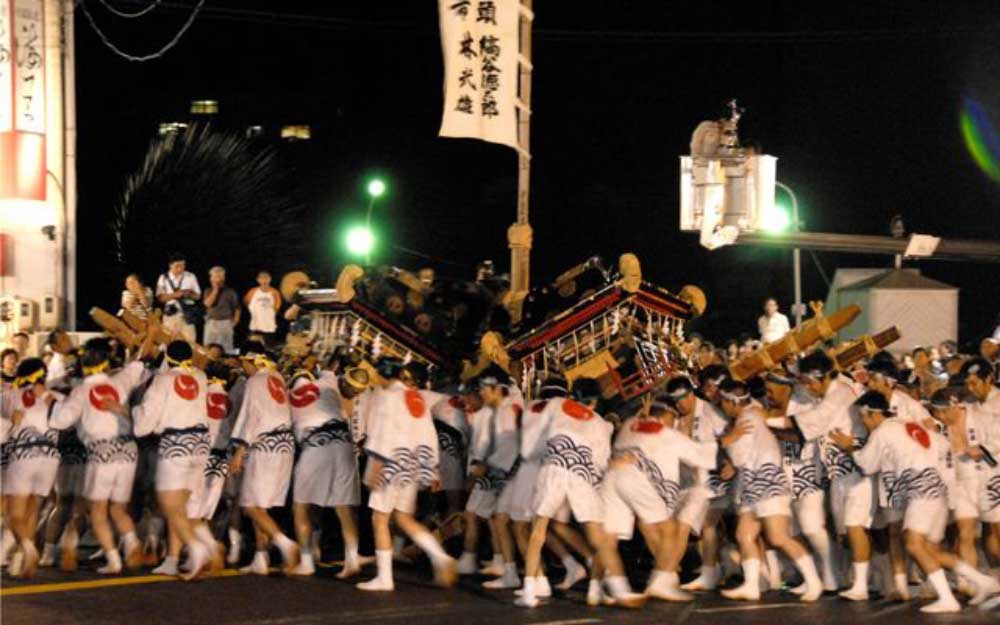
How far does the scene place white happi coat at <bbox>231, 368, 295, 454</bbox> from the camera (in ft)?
42.4

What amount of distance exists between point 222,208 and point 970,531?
21246 millimetres

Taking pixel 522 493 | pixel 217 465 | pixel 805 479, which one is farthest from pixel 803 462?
pixel 217 465

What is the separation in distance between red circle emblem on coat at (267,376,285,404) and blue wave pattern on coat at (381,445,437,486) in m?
1.39

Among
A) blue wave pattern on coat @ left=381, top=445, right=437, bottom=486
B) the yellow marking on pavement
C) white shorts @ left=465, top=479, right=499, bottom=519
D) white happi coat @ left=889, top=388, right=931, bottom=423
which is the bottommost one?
the yellow marking on pavement

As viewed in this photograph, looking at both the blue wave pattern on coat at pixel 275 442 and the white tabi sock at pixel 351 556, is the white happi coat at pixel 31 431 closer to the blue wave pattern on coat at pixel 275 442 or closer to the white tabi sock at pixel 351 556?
the blue wave pattern on coat at pixel 275 442

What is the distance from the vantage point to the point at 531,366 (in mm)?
14742

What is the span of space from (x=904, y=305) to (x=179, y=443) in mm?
12109

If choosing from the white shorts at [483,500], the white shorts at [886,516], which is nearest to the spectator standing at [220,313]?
the white shorts at [483,500]

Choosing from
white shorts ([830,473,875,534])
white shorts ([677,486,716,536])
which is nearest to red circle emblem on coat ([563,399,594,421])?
white shorts ([677,486,716,536])

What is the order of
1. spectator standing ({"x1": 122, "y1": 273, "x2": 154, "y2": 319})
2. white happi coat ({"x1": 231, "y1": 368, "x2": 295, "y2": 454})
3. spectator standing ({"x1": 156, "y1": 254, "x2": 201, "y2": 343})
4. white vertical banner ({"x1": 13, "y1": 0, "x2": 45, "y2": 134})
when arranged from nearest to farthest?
1. white happi coat ({"x1": 231, "y1": 368, "x2": 295, "y2": 454})
2. white vertical banner ({"x1": 13, "y1": 0, "x2": 45, "y2": 134})
3. spectator standing ({"x1": 122, "y1": 273, "x2": 154, "y2": 319})
4. spectator standing ({"x1": 156, "y1": 254, "x2": 201, "y2": 343})

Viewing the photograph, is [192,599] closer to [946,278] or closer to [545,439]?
[545,439]

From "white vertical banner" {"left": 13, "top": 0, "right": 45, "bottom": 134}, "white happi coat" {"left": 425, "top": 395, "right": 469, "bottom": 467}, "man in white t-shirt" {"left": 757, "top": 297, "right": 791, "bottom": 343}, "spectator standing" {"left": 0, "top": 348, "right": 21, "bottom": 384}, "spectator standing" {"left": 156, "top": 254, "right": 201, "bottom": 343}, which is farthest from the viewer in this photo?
"man in white t-shirt" {"left": 757, "top": 297, "right": 791, "bottom": 343}

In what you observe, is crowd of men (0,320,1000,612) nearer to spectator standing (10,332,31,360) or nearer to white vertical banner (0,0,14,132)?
spectator standing (10,332,31,360)

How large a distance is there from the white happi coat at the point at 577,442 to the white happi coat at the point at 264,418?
8.13ft
